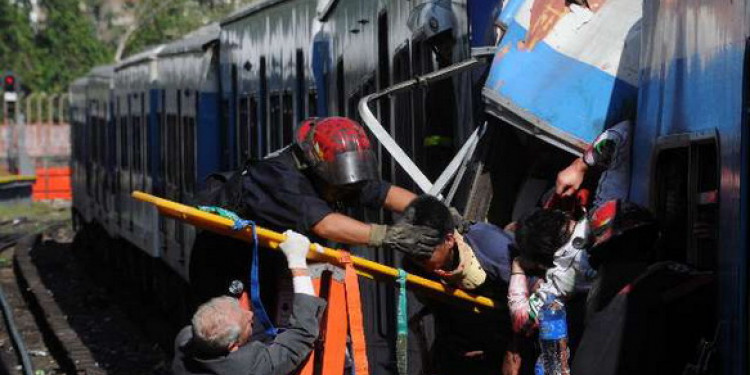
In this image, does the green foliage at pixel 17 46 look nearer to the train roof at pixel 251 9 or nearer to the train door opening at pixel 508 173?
the train roof at pixel 251 9

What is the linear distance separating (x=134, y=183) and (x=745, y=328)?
1710 centimetres

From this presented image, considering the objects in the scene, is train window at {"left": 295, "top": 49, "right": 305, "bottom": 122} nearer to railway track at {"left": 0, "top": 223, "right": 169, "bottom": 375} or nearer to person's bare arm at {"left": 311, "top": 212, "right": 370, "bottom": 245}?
railway track at {"left": 0, "top": 223, "right": 169, "bottom": 375}

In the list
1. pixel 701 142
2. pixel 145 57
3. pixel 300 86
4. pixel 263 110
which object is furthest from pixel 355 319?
pixel 145 57

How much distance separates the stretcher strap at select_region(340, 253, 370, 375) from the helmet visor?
41cm

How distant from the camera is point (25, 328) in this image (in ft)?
53.8

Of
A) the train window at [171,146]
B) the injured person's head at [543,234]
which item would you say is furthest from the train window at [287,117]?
the injured person's head at [543,234]

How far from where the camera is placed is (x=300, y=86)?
442 inches

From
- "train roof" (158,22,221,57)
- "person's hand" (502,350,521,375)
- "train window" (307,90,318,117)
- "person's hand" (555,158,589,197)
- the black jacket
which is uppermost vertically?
"train roof" (158,22,221,57)

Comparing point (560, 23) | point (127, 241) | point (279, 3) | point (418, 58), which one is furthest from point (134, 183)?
point (560, 23)

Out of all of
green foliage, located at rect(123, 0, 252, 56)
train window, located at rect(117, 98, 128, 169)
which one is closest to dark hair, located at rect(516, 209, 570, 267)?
train window, located at rect(117, 98, 128, 169)

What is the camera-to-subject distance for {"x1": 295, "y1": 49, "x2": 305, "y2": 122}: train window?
11.1 metres

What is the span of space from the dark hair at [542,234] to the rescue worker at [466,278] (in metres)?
0.31

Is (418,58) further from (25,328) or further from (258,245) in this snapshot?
(25,328)

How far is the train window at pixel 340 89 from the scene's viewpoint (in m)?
9.78
